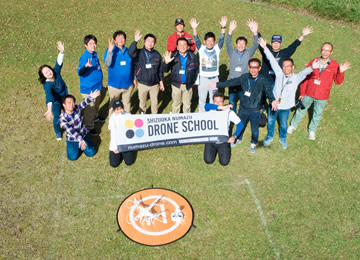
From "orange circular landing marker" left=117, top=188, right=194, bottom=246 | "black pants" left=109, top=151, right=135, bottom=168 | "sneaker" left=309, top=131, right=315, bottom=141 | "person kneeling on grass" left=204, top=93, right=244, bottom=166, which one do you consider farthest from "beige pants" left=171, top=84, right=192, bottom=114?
"sneaker" left=309, top=131, right=315, bottom=141

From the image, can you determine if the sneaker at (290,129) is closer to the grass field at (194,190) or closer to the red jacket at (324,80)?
the grass field at (194,190)

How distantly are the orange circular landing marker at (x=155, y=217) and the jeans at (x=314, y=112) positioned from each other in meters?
5.08

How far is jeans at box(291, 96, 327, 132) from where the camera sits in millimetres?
10127

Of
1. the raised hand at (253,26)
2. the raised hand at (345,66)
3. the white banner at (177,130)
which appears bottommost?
the white banner at (177,130)

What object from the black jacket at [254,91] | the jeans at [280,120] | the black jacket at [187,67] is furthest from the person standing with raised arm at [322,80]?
the black jacket at [187,67]

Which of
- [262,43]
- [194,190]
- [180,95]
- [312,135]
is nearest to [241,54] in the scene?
[262,43]

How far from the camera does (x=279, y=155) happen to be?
9.98 m

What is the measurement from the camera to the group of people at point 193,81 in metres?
8.91

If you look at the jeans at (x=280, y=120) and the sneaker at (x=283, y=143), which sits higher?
the jeans at (x=280, y=120)

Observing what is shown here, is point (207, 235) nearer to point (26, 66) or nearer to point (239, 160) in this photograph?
point (239, 160)

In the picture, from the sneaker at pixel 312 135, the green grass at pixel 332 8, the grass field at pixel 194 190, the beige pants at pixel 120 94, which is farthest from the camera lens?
the green grass at pixel 332 8

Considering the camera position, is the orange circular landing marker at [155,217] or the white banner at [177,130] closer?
the orange circular landing marker at [155,217]

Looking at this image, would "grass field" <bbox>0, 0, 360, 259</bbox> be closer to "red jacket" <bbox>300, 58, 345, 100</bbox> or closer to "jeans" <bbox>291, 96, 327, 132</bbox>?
"jeans" <bbox>291, 96, 327, 132</bbox>

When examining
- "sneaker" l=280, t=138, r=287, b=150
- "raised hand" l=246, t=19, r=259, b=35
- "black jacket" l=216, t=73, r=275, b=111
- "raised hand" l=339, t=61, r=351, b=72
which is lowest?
"sneaker" l=280, t=138, r=287, b=150
